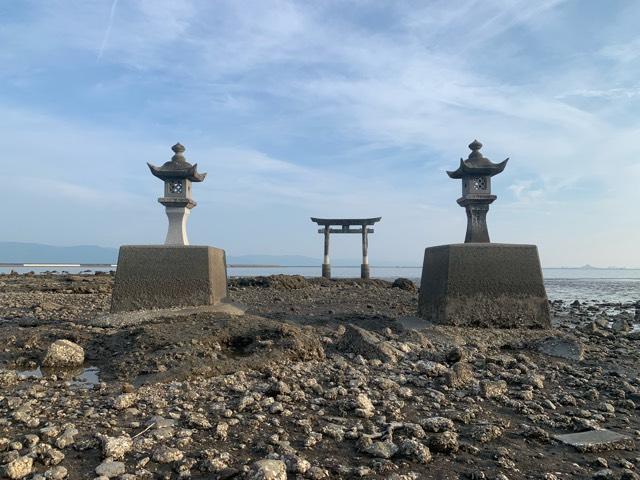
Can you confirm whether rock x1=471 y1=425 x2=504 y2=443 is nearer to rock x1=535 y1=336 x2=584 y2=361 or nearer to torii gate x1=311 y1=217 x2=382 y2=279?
rock x1=535 y1=336 x2=584 y2=361

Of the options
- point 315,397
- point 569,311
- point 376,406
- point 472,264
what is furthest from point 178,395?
point 569,311

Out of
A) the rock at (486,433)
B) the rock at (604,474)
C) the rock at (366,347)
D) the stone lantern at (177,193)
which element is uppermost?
the stone lantern at (177,193)

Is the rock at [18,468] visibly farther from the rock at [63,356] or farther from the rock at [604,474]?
the rock at [604,474]

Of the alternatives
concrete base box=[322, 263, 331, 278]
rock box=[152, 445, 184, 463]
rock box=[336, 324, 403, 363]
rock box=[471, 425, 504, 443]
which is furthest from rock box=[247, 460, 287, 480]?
concrete base box=[322, 263, 331, 278]

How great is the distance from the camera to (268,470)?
8.54ft

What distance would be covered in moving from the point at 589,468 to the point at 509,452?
1.50ft

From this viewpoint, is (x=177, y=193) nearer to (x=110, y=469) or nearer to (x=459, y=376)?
(x=459, y=376)

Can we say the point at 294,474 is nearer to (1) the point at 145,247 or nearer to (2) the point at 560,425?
(2) the point at 560,425

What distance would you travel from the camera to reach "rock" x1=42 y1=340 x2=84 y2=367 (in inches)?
211

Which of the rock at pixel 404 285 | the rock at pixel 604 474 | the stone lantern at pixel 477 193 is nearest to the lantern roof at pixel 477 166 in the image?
the stone lantern at pixel 477 193

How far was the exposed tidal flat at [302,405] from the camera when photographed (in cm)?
284

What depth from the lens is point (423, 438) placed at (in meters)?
3.24

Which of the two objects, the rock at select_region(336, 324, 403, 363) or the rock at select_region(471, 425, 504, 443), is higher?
the rock at select_region(336, 324, 403, 363)

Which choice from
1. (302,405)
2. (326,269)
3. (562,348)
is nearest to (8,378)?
(302,405)
